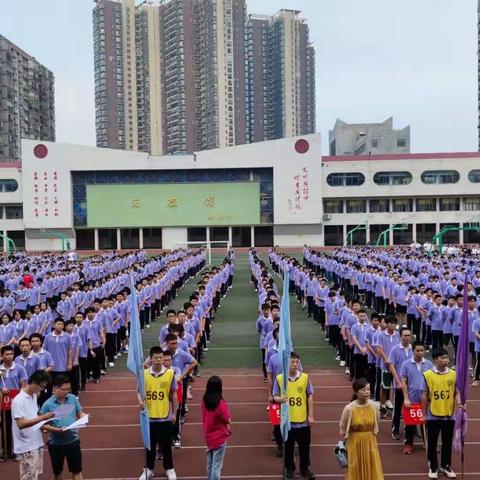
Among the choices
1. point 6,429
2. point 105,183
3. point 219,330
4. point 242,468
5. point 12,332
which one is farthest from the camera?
point 105,183

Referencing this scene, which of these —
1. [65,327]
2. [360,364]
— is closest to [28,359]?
[65,327]

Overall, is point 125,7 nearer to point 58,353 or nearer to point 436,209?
point 436,209

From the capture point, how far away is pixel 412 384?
21.5 ft

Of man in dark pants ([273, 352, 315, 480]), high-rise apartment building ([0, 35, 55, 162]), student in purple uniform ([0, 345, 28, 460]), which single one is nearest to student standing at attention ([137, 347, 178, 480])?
man in dark pants ([273, 352, 315, 480])

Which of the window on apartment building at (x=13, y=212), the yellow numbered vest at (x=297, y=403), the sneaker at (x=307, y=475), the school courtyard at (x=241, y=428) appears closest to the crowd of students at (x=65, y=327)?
the school courtyard at (x=241, y=428)

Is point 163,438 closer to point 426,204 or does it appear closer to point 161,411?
point 161,411

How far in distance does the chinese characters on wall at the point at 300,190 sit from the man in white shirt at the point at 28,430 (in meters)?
45.0

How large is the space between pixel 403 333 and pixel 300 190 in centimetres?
4292

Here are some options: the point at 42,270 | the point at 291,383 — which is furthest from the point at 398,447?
the point at 42,270

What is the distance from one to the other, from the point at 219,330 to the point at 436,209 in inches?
1598

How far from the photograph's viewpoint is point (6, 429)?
6.78 metres

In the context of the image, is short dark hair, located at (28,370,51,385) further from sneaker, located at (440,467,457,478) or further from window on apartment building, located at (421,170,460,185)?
window on apartment building, located at (421,170,460,185)

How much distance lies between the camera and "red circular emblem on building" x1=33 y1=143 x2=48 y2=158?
4916cm

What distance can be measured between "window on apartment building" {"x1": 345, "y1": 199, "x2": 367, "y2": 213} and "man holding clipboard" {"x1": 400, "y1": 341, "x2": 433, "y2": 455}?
151ft
